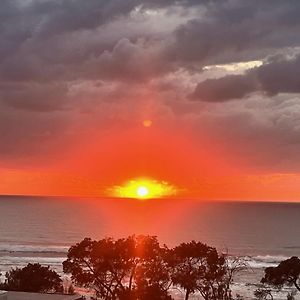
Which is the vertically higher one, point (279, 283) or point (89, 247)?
point (89, 247)

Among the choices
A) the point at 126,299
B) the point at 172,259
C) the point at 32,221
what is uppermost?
the point at 32,221

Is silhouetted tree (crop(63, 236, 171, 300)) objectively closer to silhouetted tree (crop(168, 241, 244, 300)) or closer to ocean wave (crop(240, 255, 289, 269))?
silhouetted tree (crop(168, 241, 244, 300))

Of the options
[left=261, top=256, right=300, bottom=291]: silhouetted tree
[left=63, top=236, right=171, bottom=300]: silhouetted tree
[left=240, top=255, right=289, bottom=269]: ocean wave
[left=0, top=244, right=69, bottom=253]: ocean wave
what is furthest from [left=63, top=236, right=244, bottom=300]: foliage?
[left=0, top=244, right=69, bottom=253]: ocean wave

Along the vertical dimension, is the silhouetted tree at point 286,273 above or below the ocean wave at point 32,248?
below

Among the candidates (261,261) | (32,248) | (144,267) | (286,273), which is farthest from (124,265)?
(32,248)

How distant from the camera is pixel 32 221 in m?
149

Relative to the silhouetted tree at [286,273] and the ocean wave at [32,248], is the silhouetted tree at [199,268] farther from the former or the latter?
the ocean wave at [32,248]

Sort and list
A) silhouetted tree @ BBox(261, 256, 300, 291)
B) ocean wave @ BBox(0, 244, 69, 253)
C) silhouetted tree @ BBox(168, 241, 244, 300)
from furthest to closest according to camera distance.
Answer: ocean wave @ BBox(0, 244, 69, 253)
silhouetted tree @ BBox(168, 241, 244, 300)
silhouetted tree @ BBox(261, 256, 300, 291)

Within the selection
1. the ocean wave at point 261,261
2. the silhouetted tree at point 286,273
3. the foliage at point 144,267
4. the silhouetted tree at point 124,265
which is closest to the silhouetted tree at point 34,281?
the foliage at point 144,267

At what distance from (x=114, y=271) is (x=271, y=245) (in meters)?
78.3

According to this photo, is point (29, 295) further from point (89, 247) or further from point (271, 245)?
point (271, 245)

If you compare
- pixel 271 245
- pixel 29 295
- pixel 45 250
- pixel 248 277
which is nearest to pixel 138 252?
pixel 29 295

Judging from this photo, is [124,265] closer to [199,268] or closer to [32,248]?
[199,268]

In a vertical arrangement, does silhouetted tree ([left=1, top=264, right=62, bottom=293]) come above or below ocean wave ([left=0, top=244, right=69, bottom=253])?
below
